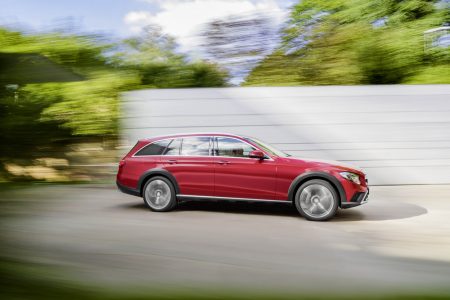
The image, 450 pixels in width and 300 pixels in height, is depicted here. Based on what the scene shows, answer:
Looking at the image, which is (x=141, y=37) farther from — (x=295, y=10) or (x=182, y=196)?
(x=182, y=196)

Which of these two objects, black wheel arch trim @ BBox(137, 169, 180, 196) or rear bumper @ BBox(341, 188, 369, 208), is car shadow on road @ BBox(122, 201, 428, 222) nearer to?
rear bumper @ BBox(341, 188, 369, 208)

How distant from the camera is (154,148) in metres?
8.19

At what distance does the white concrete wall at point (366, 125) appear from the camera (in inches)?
437

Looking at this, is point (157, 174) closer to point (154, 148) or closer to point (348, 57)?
point (154, 148)

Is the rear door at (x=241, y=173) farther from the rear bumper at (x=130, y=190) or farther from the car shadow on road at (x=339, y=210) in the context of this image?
the rear bumper at (x=130, y=190)

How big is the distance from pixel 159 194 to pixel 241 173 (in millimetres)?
1546

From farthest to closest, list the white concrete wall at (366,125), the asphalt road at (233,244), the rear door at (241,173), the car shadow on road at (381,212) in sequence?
the white concrete wall at (366,125), the car shadow on road at (381,212), the rear door at (241,173), the asphalt road at (233,244)

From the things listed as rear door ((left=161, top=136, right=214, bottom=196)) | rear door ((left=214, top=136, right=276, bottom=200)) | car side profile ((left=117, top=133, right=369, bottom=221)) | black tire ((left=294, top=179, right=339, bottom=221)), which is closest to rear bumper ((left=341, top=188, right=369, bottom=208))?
car side profile ((left=117, top=133, right=369, bottom=221))

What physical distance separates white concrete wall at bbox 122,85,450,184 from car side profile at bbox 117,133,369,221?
10.7 feet

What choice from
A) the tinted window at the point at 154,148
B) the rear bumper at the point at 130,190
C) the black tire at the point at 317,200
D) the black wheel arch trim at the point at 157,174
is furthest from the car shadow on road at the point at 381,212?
the rear bumper at the point at 130,190

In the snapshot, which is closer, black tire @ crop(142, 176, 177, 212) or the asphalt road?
the asphalt road

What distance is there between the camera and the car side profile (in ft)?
23.8

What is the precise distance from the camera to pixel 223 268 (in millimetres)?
4719

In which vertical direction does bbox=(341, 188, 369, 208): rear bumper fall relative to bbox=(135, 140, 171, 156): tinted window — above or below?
below
